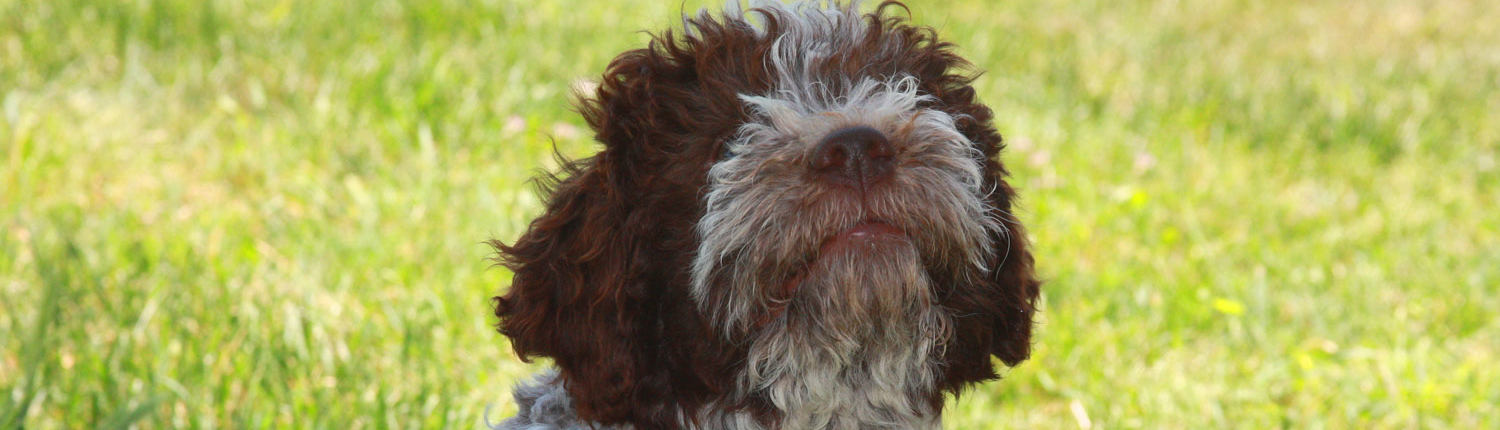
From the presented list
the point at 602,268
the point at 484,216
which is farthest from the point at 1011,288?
the point at 484,216

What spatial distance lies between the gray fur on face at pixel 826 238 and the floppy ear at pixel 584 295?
166mm

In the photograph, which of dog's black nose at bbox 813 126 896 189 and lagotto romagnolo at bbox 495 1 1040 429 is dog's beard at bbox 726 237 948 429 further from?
dog's black nose at bbox 813 126 896 189

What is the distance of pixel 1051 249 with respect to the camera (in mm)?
6277

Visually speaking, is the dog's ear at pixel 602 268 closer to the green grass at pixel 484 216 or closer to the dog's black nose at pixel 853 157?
the dog's black nose at pixel 853 157

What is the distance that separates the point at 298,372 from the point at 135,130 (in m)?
2.49

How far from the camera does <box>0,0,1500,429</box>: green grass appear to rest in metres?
4.85

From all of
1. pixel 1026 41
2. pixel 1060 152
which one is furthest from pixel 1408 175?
pixel 1026 41

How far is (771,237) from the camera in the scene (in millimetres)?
2760

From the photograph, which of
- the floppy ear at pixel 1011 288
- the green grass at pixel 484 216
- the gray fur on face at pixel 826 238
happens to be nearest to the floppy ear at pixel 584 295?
the gray fur on face at pixel 826 238

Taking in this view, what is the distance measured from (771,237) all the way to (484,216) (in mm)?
3539

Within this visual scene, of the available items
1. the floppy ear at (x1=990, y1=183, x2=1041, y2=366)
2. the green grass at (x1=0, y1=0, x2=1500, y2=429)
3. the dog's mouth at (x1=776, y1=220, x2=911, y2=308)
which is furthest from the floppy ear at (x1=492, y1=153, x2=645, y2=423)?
the green grass at (x1=0, y1=0, x2=1500, y2=429)

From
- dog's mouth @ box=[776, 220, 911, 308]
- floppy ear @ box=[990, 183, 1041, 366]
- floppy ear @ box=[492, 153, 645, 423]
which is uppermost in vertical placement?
floppy ear @ box=[492, 153, 645, 423]

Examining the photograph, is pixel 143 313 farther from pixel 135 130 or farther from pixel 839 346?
pixel 839 346

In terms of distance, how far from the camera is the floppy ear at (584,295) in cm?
291
